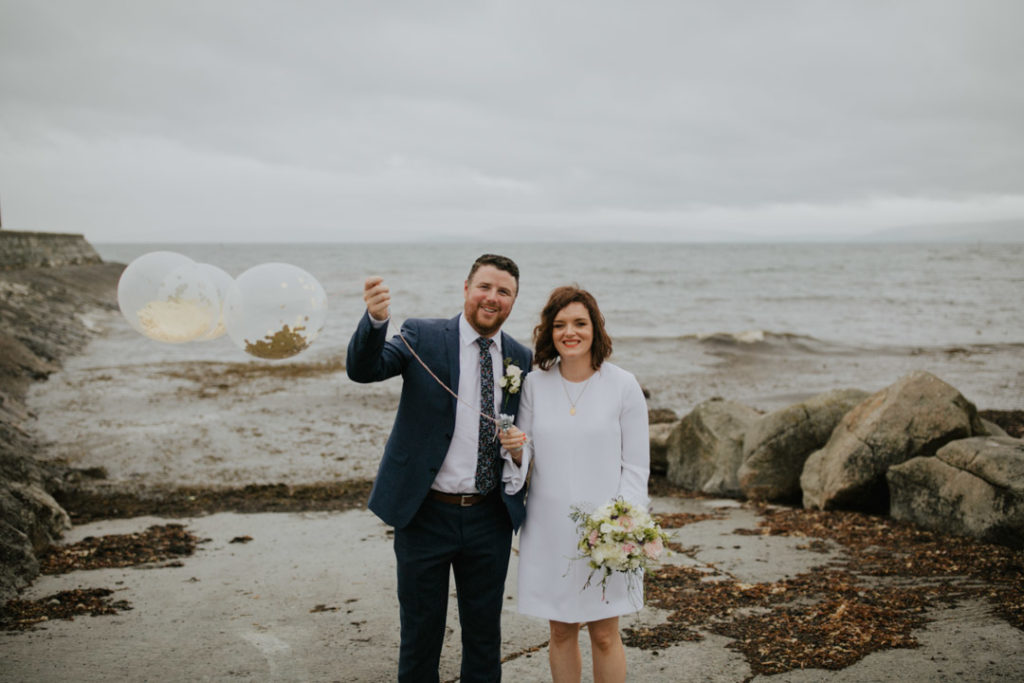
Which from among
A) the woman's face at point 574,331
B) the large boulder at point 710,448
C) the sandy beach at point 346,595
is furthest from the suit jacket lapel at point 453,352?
the large boulder at point 710,448

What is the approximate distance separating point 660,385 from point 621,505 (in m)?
13.8

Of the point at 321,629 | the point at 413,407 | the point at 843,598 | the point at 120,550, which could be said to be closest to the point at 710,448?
the point at 843,598

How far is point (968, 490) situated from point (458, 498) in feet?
15.3

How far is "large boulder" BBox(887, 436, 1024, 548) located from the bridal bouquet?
3.88 m

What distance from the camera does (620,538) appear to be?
2.93 m

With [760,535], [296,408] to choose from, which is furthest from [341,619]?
[296,408]

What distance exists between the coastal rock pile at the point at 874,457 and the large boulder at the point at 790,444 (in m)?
0.01

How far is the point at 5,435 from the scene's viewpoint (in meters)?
8.30

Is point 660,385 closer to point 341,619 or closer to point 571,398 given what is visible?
point 341,619

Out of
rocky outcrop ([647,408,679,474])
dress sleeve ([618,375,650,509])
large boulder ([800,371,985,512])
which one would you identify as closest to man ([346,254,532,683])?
dress sleeve ([618,375,650,509])

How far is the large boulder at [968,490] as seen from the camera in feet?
17.6

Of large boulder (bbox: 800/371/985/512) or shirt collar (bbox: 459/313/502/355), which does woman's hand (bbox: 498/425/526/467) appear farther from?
large boulder (bbox: 800/371/985/512)

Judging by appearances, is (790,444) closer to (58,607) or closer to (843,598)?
(843,598)

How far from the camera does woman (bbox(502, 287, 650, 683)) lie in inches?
127
